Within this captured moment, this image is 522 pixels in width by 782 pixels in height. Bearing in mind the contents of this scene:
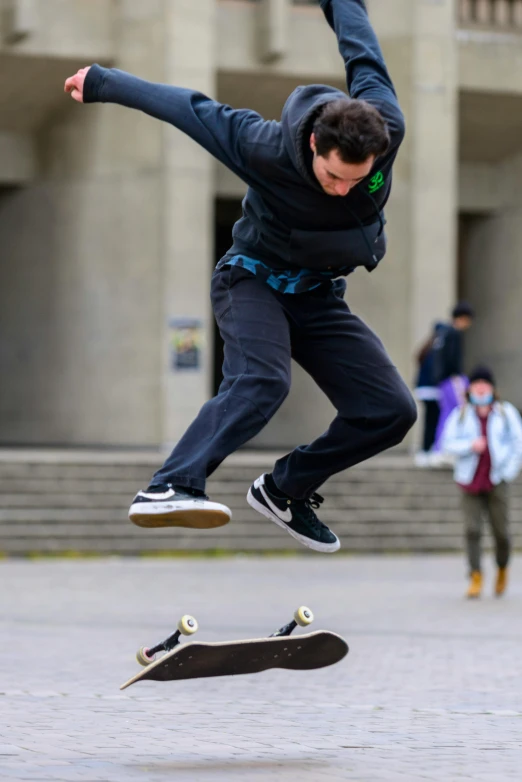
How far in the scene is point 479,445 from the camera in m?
13.4

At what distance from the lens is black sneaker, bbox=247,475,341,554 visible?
6352 millimetres

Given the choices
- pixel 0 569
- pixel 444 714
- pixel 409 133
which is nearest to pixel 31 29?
pixel 409 133

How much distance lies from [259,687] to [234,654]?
9.32 feet

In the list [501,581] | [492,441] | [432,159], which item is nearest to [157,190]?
[432,159]

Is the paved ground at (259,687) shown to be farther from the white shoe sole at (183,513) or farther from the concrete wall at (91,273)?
the concrete wall at (91,273)

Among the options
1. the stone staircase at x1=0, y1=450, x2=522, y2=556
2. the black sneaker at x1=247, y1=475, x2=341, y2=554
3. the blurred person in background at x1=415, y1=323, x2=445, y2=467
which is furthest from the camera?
the blurred person in background at x1=415, y1=323, x2=445, y2=467

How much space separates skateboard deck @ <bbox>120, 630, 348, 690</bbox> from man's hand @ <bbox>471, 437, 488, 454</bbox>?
301 inches

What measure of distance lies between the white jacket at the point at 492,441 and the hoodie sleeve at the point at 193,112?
8121mm

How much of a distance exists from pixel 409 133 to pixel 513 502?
6.52 meters

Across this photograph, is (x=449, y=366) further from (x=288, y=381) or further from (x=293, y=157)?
(x=293, y=157)

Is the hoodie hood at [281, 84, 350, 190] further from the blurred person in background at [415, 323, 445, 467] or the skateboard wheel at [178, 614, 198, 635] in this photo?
the blurred person in background at [415, 323, 445, 467]

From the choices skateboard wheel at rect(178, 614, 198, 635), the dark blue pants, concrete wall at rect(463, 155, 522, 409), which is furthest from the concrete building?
skateboard wheel at rect(178, 614, 198, 635)

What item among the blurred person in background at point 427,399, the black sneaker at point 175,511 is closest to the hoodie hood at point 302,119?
the black sneaker at point 175,511

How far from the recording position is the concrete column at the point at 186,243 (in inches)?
838
